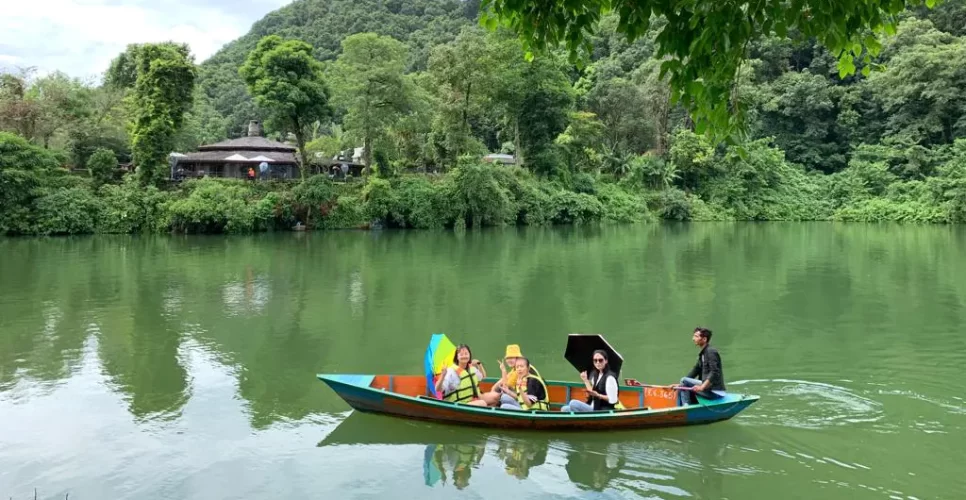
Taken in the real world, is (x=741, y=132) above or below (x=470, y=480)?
above

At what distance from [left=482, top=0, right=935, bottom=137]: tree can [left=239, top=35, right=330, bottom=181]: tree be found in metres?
32.9

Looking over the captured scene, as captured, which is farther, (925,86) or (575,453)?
(925,86)

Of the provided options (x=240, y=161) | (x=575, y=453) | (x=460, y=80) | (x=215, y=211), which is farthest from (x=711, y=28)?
(x=240, y=161)

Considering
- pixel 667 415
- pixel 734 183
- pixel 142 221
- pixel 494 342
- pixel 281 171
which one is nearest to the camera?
pixel 667 415

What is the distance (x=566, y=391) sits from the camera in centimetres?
836

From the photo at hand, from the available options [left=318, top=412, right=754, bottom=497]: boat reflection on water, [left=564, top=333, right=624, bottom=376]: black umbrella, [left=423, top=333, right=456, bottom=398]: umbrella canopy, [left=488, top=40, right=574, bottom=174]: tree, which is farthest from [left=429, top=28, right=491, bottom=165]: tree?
[left=318, top=412, right=754, bottom=497]: boat reflection on water

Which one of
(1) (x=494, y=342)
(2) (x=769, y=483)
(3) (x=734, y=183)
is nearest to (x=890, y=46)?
(3) (x=734, y=183)

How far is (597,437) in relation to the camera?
7.64m

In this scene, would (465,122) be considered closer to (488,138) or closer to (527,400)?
(488,138)

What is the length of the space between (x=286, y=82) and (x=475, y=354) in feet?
91.7

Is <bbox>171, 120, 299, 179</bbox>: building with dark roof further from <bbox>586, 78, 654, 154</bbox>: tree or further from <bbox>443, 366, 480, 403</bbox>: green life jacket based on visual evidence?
<bbox>443, 366, 480, 403</bbox>: green life jacket

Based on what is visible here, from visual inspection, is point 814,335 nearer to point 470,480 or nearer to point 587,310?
point 587,310

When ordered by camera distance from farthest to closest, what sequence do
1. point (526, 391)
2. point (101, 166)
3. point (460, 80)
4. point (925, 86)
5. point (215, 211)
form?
point (925, 86), point (460, 80), point (101, 166), point (215, 211), point (526, 391)

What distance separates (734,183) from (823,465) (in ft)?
152
